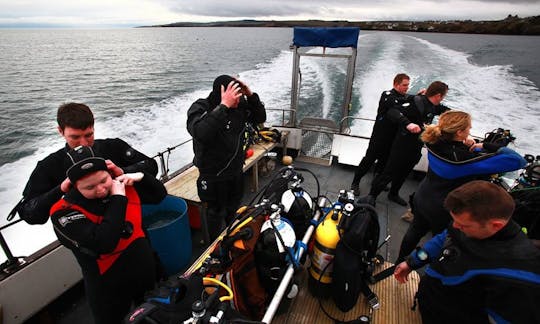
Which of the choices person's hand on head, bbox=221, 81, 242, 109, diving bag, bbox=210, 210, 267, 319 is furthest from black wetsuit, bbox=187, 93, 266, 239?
diving bag, bbox=210, 210, 267, 319

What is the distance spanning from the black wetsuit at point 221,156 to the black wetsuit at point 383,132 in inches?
57.2

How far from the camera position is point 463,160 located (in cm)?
181

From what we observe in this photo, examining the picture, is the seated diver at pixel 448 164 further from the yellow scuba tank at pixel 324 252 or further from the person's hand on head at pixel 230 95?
the person's hand on head at pixel 230 95

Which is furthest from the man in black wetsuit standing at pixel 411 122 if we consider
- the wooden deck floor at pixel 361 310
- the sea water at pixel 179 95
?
the sea water at pixel 179 95

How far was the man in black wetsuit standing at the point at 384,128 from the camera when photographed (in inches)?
120

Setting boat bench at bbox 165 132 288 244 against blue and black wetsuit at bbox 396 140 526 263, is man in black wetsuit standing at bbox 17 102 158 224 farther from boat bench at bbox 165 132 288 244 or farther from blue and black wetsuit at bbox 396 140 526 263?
blue and black wetsuit at bbox 396 140 526 263

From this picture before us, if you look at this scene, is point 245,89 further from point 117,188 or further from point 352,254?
point 352,254

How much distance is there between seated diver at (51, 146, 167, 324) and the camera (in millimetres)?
1245

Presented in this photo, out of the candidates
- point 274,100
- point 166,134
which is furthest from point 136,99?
point 274,100

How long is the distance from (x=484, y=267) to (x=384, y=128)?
2283mm

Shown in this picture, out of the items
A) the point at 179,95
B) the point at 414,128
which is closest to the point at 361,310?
the point at 414,128

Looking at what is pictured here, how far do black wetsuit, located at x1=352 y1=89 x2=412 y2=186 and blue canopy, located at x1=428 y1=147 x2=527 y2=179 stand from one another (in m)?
1.18

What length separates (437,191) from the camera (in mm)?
1953

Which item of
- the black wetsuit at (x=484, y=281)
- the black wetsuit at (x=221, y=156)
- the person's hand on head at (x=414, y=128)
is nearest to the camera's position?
the black wetsuit at (x=484, y=281)
